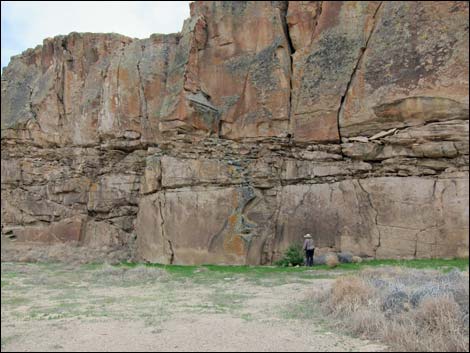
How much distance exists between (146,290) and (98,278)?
128 inches

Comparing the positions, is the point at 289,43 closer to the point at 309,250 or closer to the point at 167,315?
the point at 309,250

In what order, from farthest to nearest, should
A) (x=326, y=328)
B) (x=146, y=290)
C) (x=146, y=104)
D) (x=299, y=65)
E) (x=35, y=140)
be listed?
(x=35, y=140), (x=146, y=104), (x=299, y=65), (x=146, y=290), (x=326, y=328)

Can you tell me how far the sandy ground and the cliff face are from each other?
171 inches

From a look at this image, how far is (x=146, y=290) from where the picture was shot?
11266 millimetres

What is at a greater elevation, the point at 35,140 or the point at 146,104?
the point at 146,104

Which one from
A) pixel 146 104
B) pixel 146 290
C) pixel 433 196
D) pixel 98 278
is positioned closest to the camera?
pixel 146 290

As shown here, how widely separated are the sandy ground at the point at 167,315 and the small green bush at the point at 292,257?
8.30 ft

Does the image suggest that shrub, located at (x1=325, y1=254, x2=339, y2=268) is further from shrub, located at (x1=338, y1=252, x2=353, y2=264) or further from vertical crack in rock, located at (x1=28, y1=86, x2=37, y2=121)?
vertical crack in rock, located at (x1=28, y1=86, x2=37, y2=121)

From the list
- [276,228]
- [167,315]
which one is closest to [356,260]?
[276,228]

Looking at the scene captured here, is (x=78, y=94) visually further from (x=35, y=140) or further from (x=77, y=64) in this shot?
(x=35, y=140)

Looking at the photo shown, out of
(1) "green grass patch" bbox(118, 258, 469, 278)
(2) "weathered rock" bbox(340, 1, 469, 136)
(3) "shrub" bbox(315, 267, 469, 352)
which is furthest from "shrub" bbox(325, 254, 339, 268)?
(3) "shrub" bbox(315, 267, 469, 352)

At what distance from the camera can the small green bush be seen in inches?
623

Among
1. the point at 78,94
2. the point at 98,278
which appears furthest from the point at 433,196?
the point at 78,94

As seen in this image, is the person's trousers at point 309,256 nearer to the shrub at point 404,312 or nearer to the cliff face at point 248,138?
the cliff face at point 248,138
